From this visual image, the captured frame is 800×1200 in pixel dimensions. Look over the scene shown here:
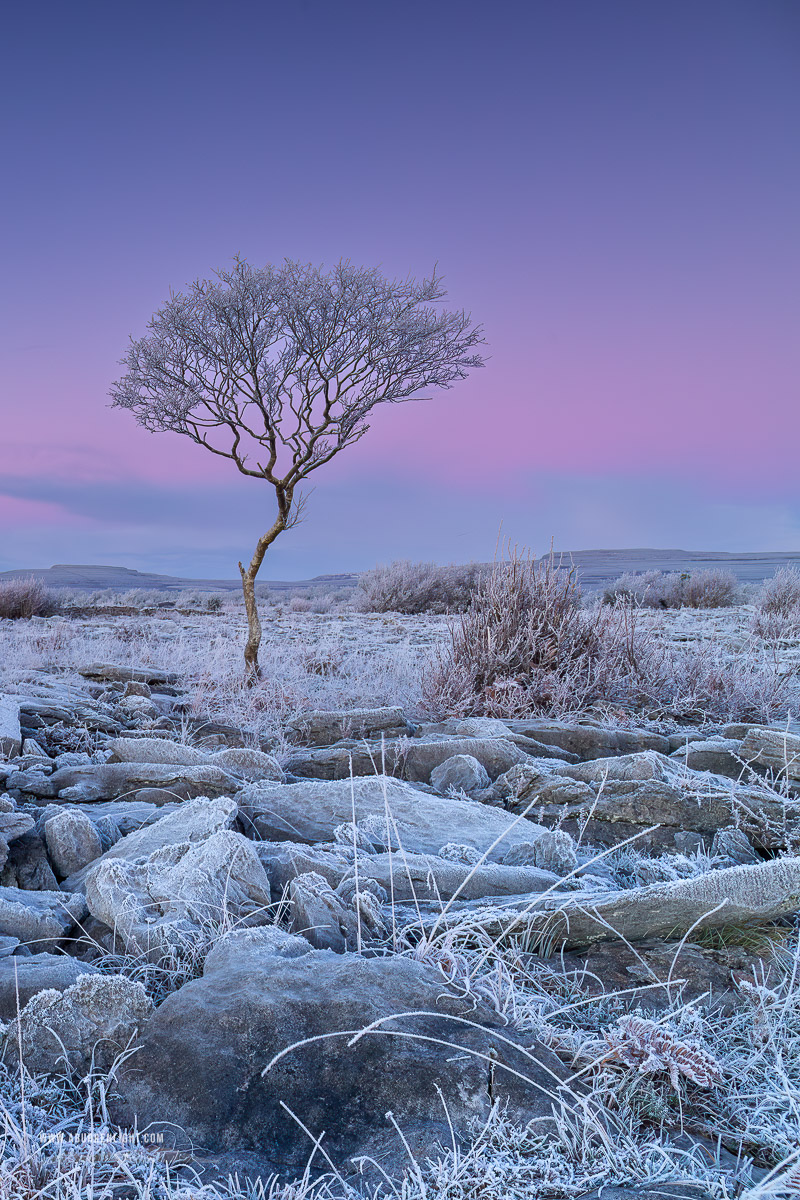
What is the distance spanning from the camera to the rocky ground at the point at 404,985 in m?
1.42

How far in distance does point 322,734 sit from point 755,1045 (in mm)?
3970

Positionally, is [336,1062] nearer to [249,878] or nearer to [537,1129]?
[537,1129]

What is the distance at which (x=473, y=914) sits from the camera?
2111mm

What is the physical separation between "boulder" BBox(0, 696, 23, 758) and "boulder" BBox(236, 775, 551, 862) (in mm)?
1736

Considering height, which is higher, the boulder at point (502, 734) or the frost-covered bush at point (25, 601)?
the frost-covered bush at point (25, 601)

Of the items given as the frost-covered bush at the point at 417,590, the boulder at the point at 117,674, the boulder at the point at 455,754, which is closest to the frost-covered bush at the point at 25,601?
the frost-covered bush at the point at 417,590

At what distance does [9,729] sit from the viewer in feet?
15.3

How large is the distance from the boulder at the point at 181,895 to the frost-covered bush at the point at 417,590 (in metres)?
17.6

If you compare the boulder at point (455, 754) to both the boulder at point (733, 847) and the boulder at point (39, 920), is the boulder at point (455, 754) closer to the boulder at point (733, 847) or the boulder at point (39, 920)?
the boulder at point (733, 847)

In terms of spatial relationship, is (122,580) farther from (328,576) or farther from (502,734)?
(502,734)

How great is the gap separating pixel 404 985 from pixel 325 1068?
0.90 feet

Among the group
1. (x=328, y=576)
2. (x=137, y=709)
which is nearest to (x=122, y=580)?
(x=328, y=576)

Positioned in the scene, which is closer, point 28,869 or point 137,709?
point 28,869

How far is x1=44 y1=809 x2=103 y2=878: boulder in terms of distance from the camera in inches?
114
